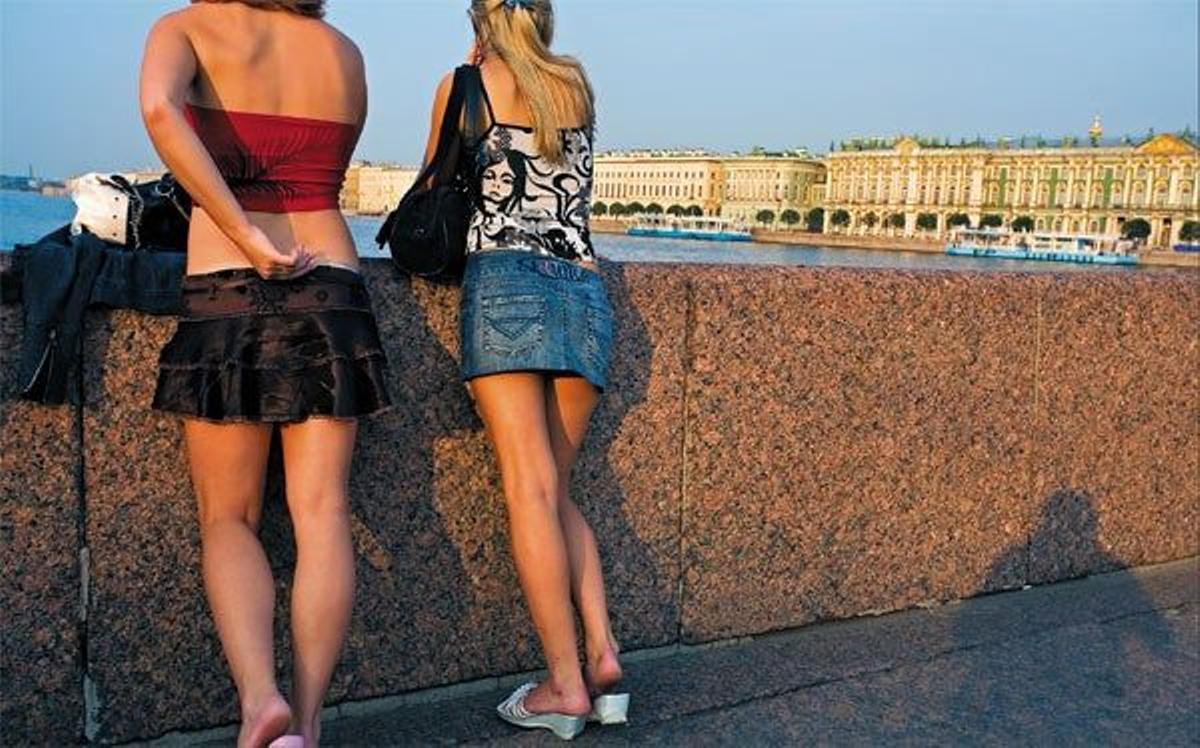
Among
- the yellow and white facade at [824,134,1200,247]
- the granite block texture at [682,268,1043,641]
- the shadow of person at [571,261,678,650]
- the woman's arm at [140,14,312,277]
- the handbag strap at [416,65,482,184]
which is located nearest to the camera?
the woman's arm at [140,14,312,277]

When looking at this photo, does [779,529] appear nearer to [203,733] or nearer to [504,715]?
[504,715]

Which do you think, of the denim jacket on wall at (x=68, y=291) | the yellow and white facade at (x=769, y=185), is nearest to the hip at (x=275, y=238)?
the denim jacket on wall at (x=68, y=291)

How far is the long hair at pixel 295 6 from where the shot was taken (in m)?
2.12

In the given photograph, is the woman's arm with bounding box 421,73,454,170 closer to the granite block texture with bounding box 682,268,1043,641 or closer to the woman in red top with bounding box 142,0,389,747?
the woman in red top with bounding box 142,0,389,747

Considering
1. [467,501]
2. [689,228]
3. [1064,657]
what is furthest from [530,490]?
[689,228]

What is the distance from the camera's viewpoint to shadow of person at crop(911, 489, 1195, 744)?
2773 mm

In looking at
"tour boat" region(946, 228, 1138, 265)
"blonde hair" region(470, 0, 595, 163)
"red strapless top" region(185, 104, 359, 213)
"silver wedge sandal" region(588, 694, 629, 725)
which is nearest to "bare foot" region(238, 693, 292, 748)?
"silver wedge sandal" region(588, 694, 629, 725)

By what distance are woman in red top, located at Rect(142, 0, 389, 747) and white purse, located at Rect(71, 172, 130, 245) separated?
9.1 inches

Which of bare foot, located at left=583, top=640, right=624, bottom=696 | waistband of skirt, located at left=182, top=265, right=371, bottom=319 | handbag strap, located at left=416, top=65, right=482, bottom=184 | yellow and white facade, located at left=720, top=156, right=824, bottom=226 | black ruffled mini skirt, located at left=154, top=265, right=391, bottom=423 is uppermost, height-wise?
yellow and white facade, located at left=720, top=156, right=824, bottom=226

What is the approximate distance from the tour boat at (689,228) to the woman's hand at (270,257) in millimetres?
88117

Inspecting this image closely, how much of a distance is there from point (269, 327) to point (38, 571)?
2.26ft

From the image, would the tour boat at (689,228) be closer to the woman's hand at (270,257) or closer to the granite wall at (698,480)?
the granite wall at (698,480)

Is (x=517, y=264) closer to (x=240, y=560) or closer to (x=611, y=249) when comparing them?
(x=240, y=560)

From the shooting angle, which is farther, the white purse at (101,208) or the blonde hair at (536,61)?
the blonde hair at (536,61)
